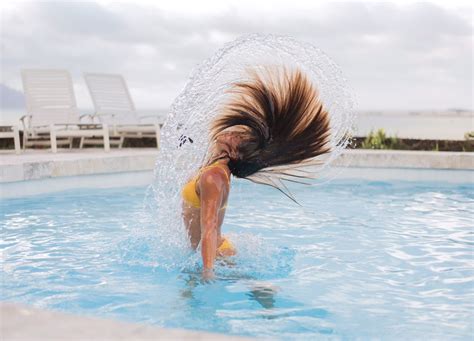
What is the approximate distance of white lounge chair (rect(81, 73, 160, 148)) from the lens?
10.1 metres

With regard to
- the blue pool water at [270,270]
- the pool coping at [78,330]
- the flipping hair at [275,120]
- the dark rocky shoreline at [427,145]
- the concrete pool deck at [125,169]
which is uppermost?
the flipping hair at [275,120]

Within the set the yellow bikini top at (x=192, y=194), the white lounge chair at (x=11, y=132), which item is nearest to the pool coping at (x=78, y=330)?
the yellow bikini top at (x=192, y=194)

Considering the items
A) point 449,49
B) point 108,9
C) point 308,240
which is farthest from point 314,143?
point 449,49

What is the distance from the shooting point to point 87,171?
7.66 metres

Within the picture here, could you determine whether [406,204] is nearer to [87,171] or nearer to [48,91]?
[87,171]

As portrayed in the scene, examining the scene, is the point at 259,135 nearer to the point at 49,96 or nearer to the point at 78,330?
the point at 78,330

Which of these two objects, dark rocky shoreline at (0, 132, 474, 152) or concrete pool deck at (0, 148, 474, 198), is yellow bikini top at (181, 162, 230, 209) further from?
dark rocky shoreline at (0, 132, 474, 152)

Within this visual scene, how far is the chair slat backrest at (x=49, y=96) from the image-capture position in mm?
10031

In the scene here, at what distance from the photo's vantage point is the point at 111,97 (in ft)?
36.6

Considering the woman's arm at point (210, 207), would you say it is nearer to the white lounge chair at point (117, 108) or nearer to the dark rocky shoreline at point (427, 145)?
the white lounge chair at point (117, 108)

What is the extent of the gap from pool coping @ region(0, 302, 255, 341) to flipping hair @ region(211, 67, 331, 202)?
1.38 metres

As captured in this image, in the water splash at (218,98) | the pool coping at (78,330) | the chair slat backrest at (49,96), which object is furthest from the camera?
the chair slat backrest at (49,96)

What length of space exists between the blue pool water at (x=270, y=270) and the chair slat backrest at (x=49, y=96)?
3888 mm

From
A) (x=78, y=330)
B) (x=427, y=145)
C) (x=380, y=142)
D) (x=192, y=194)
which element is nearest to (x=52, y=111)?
(x=380, y=142)
